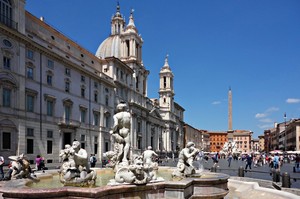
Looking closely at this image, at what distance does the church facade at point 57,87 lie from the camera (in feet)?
82.5

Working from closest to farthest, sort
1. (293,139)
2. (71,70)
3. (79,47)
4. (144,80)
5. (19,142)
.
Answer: (19,142) → (71,70) → (79,47) → (144,80) → (293,139)

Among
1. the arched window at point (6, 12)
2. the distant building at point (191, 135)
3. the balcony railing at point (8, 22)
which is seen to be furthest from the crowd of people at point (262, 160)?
the distant building at point (191, 135)

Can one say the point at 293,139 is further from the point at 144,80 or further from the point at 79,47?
the point at 79,47

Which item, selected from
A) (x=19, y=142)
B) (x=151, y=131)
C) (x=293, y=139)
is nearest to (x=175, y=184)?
(x=19, y=142)

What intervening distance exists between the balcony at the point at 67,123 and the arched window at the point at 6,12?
36.8ft

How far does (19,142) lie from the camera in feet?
83.5

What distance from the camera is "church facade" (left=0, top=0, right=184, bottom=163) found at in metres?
25.1

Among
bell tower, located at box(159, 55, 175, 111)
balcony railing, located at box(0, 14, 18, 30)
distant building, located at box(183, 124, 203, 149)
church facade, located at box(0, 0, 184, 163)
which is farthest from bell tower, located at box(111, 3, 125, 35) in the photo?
distant building, located at box(183, 124, 203, 149)

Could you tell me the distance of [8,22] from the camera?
990 inches

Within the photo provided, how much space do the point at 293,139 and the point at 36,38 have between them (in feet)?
235

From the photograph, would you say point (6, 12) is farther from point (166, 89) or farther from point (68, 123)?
point (166, 89)

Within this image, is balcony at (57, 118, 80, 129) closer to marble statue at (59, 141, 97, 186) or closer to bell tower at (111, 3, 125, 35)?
marble statue at (59, 141, 97, 186)

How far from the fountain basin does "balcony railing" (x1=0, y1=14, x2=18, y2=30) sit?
20.9 meters

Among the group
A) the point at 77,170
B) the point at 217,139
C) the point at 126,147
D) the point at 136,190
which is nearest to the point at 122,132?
the point at 126,147
